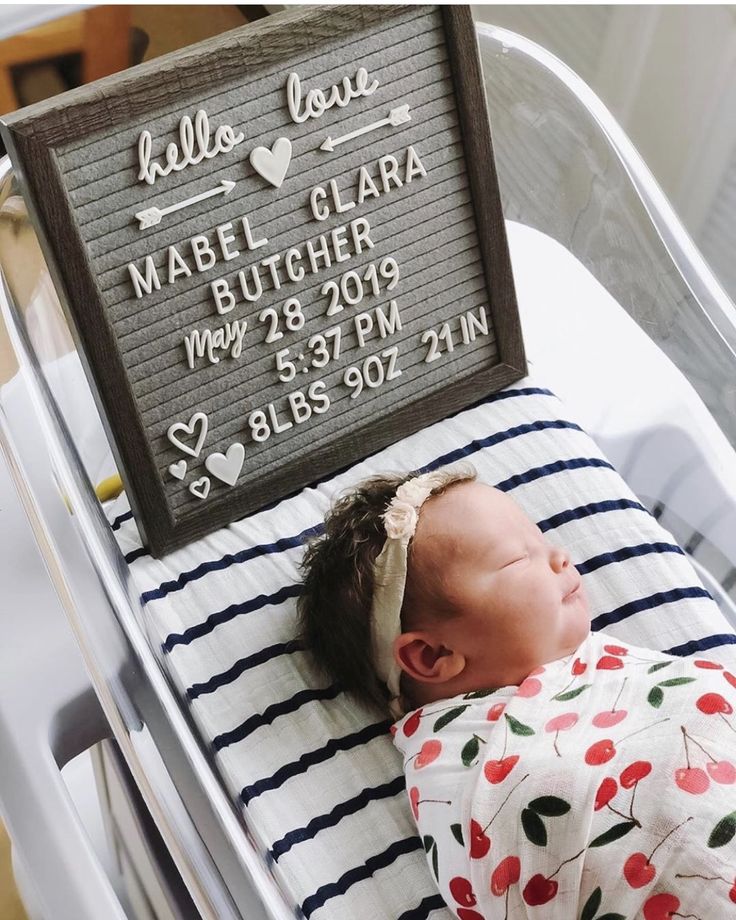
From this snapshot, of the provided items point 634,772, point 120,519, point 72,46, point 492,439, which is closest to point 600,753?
point 634,772

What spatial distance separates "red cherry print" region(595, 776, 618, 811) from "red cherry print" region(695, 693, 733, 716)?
8cm

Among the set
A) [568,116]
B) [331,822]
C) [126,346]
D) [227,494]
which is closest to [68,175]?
[126,346]

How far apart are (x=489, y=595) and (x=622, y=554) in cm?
17

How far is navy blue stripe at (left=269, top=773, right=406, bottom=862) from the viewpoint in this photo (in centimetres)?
77

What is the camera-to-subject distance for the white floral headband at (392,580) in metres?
0.80

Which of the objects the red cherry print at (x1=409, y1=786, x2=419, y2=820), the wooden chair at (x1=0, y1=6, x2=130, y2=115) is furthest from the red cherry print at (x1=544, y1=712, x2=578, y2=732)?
the wooden chair at (x1=0, y1=6, x2=130, y2=115)

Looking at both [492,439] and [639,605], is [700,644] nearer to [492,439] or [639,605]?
[639,605]

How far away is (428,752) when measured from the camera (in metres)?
0.77

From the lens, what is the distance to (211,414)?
882 mm

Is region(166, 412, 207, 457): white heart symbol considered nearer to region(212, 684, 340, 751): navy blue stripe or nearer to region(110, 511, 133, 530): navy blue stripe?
region(110, 511, 133, 530): navy blue stripe

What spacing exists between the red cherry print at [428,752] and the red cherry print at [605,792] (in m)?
0.12

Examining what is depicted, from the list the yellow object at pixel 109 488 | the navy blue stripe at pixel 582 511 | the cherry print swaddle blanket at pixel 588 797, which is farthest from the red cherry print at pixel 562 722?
the yellow object at pixel 109 488

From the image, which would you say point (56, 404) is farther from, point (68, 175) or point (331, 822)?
point (331, 822)

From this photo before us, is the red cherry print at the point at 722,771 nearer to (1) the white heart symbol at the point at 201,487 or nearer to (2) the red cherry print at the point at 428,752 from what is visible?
(2) the red cherry print at the point at 428,752
